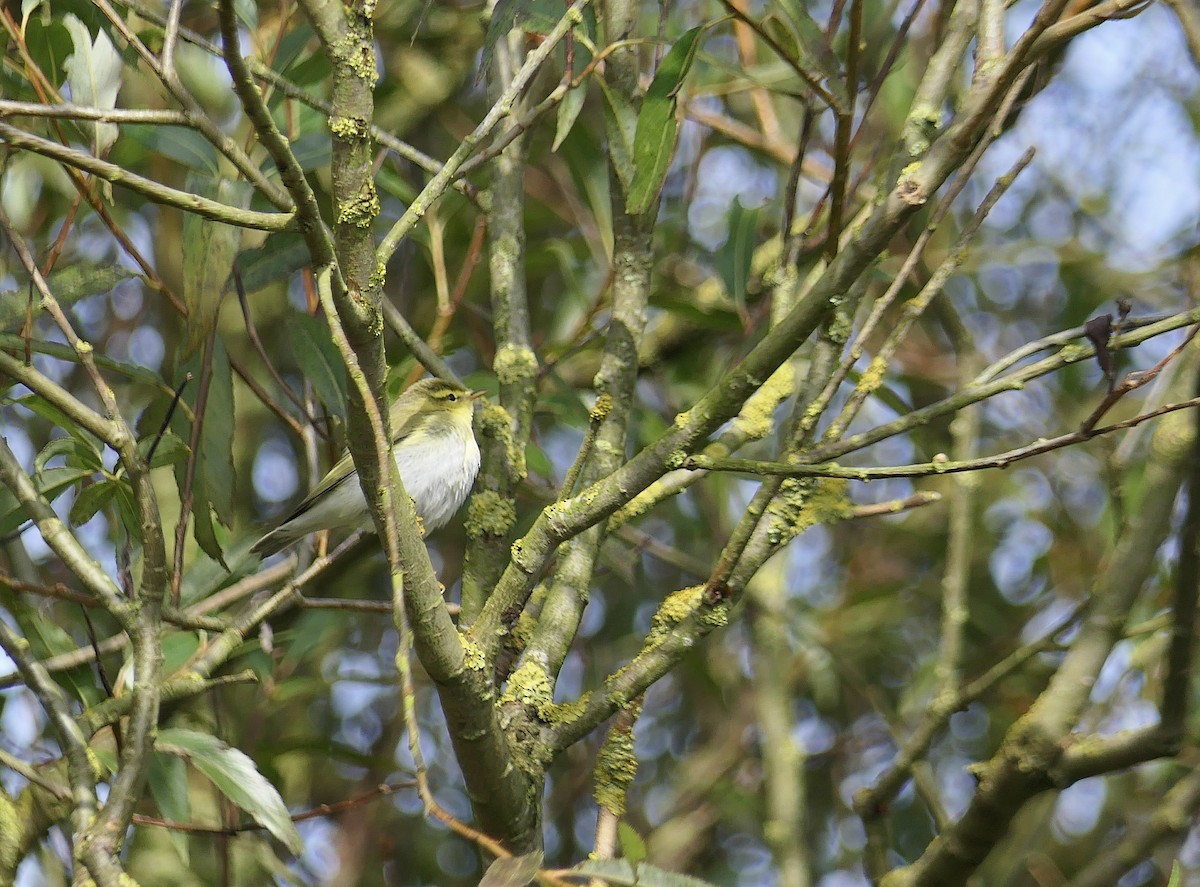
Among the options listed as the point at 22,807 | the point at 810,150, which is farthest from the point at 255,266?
the point at 810,150

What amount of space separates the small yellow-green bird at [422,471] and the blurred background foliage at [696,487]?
0.21 m

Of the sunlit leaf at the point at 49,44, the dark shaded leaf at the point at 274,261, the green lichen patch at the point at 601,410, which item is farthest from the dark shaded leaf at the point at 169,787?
the sunlit leaf at the point at 49,44

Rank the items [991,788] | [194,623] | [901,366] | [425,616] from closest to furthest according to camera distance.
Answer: [425,616] → [194,623] → [991,788] → [901,366]

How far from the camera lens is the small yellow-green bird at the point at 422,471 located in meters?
3.74

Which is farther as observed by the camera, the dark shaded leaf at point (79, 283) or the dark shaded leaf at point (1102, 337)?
the dark shaded leaf at point (79, 283)

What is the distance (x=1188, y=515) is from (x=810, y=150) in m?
2.90

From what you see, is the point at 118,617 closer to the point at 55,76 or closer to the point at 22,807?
the point at 22,807

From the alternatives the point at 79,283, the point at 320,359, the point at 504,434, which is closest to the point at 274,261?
the point at 320,359

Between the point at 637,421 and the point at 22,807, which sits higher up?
the point at 637,421

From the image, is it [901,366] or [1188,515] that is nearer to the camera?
[1188,515]

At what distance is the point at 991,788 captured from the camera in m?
2.49

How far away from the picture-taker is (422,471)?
13.4ft

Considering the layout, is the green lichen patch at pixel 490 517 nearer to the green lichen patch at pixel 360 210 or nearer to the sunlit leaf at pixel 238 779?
the sunlit leaf at pixel 238 779

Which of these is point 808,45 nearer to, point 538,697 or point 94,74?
point 538,697
